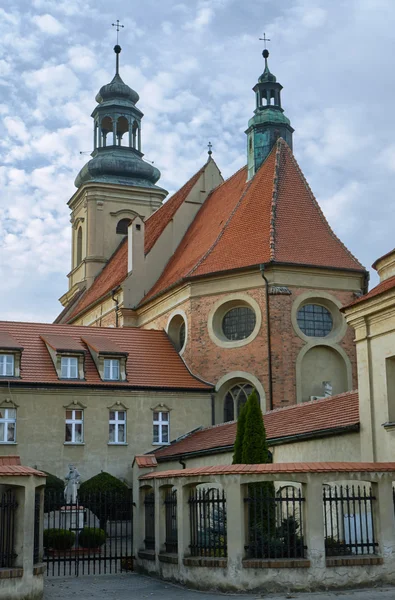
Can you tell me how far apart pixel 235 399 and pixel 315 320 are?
4204 mm

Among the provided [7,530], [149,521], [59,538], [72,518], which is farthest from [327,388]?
[7,530]

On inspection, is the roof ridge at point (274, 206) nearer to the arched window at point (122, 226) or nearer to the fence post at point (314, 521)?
the fence post at point (314, 521)

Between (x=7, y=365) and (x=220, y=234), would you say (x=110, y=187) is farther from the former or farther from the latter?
(x=7, y=365)

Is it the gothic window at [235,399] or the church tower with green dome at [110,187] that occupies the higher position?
the church tower with green dome at [110,187]

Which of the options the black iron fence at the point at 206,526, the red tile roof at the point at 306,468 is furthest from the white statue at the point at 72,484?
the red tile roof at the point at 306,468

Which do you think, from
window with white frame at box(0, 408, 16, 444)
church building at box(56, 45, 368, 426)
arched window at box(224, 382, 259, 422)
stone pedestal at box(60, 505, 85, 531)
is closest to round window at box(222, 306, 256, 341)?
church building at box(56, 45, 368, 426)

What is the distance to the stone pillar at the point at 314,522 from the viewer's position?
50.2 feet

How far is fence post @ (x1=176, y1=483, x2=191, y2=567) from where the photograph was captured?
1697 cm

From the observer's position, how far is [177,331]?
3428cm

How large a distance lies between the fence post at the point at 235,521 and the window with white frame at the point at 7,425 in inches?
539

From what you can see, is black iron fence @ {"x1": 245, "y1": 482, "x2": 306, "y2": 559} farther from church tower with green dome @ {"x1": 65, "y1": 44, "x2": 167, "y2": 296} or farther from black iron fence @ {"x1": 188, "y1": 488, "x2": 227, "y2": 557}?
church tower with green dome @ {"x1": 65, "y1": 44, "x2": 167, "y2": 296}

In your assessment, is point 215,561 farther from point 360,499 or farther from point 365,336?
Answer: point 365,336

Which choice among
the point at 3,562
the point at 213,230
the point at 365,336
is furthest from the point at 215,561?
the point at 213,230

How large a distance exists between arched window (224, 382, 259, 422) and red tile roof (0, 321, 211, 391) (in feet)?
3.37
